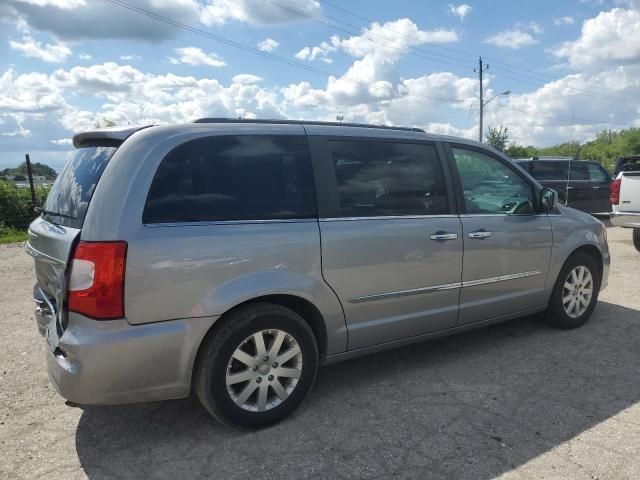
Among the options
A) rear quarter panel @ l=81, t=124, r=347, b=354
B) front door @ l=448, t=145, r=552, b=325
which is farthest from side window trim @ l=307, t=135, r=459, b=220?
front door @ l=448, t=145, r=552, b=325

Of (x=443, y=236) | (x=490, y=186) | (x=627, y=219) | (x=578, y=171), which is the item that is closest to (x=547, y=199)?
(x=490, y=186)

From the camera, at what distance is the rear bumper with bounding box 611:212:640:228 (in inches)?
323

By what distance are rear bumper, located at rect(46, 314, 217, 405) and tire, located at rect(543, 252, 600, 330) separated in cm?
329

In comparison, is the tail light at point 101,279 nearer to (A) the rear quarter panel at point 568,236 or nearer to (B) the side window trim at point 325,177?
(B) the side window trim at point 325,177

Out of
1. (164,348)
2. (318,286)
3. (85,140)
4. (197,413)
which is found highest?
(85,140)

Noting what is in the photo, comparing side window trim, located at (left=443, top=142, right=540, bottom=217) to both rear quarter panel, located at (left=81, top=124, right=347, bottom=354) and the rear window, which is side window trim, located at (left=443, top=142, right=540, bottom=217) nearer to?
rear quarter panel, located at (left=81, top=124, right=347, bottom=354)

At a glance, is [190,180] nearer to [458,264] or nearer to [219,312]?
[219,312]

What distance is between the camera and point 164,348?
2674 mm

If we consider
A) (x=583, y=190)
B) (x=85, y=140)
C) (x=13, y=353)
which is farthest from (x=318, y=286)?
(x=583, y=190)

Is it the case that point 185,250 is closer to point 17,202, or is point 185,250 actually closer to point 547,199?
point 547,199

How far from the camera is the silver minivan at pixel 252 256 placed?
2594mm

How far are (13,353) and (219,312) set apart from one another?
2633mm

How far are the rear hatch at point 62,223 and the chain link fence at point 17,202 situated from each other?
9.62 meters

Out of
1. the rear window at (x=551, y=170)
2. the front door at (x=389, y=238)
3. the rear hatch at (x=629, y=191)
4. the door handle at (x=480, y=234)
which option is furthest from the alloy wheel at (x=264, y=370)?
the rear window at (x=551, y=170)
